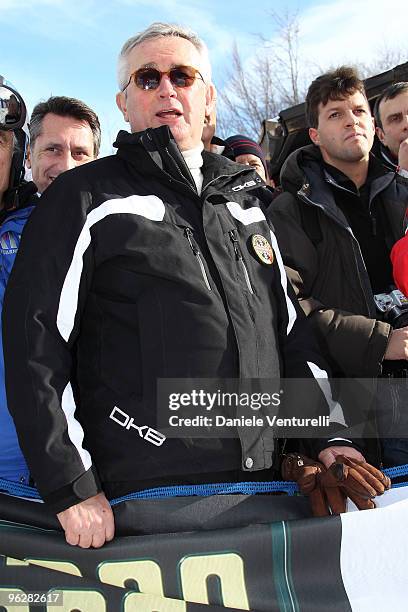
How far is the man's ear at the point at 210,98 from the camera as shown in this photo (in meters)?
2.77

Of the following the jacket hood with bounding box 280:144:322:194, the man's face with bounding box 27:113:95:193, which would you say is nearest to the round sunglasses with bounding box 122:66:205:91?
the jacket hood with bounding box 280:144:322:194

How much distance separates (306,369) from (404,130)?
2226 mm

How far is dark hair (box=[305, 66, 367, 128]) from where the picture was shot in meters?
3.79

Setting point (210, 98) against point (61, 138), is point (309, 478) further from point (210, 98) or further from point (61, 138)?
point (61, 138)

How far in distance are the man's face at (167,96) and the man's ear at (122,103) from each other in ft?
0.10

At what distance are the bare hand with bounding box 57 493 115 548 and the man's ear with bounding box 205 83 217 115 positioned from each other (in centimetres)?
153

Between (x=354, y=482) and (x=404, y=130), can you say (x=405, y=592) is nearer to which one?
(x=354, y=482)

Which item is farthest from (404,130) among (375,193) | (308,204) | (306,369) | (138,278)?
(138,278)

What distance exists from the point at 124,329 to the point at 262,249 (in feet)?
2.05

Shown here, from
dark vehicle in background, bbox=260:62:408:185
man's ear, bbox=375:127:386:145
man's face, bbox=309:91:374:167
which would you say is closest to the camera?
man's face, bbox=309:91:374:167

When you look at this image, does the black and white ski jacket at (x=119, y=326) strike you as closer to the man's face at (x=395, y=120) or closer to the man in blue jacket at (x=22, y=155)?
the man in blue jacket at (x=22, y=155)

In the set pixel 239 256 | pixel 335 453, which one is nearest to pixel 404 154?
pixel 239 256

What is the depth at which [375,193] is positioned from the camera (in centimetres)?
335

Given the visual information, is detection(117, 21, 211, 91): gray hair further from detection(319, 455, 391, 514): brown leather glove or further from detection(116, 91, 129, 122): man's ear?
detection(319, 455, 391, 514): brown leather glove
